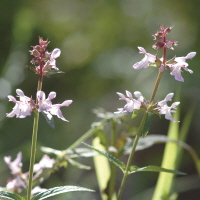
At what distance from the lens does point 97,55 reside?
2479 millimetres

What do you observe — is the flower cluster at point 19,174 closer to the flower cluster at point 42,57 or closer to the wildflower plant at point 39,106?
the wildflower plant at point 39,106

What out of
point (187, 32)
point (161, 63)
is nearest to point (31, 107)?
point (161, 63)

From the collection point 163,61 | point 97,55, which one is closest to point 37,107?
point 163,61

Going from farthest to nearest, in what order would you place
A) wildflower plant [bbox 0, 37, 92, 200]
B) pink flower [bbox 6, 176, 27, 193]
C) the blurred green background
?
the blurred green background < pink flower [bbox 6, 176, 27, 193] < wildflower plant [bbox 0, 37, 92, 200]

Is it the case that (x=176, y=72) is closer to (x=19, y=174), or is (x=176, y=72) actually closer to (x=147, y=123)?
(x=147, y=123)

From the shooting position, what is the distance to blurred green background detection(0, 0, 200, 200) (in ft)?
7.30

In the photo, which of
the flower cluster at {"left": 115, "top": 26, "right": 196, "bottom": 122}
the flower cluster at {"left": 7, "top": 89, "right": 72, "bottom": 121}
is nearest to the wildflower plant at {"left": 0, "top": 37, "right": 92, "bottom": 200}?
the flower cluster at {"left": 7, "top": 89, "right": 72, "bottom": 121}

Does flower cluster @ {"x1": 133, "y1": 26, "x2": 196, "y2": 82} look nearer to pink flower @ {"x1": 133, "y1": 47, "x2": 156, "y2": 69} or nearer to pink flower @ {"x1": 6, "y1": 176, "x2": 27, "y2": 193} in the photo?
pink flower @ {"x1": 133, "y1": 47, "x2": 156, "y2": 69}

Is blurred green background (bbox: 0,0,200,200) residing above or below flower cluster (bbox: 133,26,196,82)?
above

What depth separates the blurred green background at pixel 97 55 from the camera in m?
2.23

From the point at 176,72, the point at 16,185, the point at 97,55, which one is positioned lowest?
the point at 16,185

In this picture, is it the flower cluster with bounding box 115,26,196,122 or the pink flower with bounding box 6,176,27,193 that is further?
the pink flower with bounding box 6,176,27,193

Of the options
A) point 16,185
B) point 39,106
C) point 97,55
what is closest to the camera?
point 39,106

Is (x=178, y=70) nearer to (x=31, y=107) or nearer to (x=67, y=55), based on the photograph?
(x=31, y=107)
